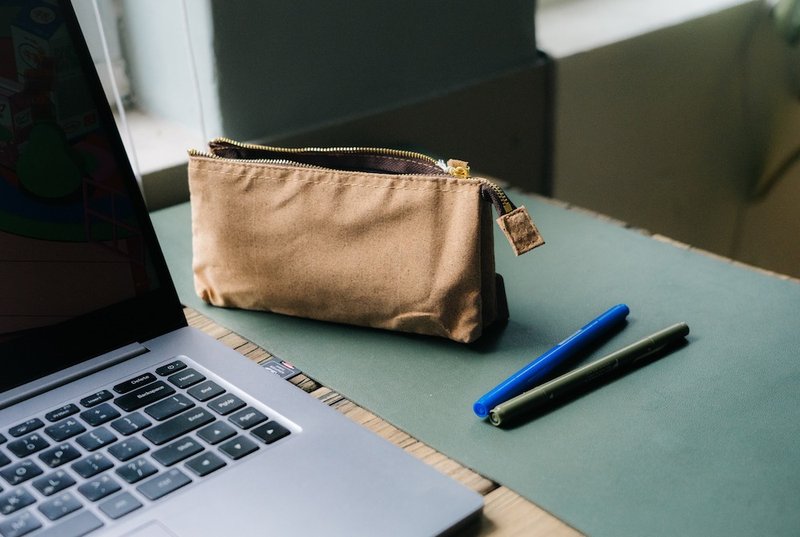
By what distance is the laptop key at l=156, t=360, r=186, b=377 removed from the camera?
0.55 meters

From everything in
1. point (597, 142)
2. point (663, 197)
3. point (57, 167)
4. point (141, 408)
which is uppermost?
point (57, 167)

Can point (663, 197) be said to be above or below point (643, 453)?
below

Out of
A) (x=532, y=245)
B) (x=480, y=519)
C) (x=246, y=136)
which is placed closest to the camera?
(x=480, y=519)

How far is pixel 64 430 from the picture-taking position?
0.49 metres

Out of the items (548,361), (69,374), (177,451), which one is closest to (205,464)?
(177,451)

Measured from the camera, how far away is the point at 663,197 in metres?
1.51

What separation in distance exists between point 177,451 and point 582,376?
0.27 meters

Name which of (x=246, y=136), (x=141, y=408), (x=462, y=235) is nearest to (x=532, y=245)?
(x=462, y=235)

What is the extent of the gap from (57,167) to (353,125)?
0.48 m

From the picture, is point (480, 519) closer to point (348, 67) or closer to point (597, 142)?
point (348, 67)

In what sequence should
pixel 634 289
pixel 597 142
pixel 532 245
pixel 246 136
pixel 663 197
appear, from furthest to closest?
pixel 663 197, pixel 597 142, pixel 246 136, pixel 634 289, pixel 532 245

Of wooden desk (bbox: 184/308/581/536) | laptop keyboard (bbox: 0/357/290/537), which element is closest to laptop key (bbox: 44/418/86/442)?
laptop keyboard (bbox: 0/357/290/537)

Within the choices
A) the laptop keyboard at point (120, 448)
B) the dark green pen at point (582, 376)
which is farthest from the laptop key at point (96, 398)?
the dark green pen at point (582, 376)

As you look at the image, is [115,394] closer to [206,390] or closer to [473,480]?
[206,390]
